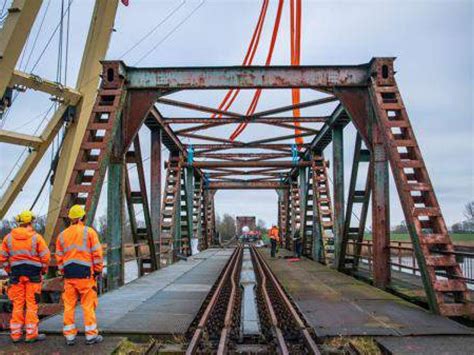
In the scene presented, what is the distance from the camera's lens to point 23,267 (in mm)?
6023

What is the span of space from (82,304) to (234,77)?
6.86m

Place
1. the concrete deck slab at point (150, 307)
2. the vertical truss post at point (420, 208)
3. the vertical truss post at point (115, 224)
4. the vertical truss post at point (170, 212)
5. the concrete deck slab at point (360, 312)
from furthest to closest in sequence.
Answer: the vertical truss post at point (170, 212) < the vertical truss post at point (115, 224) < the vertical truss post at point (420, 208) < the concrete deck slab at point (150, 307) < the concrete deck slab at point (360, 312)

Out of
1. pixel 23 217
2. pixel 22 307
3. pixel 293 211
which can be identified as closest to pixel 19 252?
pixel 23 217

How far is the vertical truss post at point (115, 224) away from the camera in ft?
34.2

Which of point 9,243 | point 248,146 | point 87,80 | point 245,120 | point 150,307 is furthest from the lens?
point 248,146

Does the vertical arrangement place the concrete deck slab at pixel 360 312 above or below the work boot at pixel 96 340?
above

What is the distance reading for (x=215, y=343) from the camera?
593cm

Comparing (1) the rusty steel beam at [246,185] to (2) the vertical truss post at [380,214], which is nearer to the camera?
(2) the vertical truss post at [380,214]

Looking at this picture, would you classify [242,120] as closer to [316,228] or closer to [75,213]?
[316,228]

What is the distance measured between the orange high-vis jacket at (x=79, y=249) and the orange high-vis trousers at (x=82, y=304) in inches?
8.0

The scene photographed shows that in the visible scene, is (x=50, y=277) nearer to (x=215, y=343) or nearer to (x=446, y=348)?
(x=215, y=343)

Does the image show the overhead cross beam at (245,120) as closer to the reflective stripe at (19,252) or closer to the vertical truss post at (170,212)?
the vertical truss post at (170,212)

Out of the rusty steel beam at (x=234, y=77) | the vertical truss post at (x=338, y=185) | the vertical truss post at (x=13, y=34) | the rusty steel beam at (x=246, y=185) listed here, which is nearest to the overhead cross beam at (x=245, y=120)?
the vertical truss post at (x=338, y=185)

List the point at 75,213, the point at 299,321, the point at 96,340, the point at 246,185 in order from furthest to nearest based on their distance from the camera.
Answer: the point at 246,185 < the point at 299,321 < the point at 75,213 < the point at 96,340
